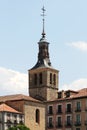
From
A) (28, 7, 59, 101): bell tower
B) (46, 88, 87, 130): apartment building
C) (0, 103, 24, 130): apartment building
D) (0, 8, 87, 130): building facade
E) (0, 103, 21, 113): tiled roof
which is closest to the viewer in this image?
(0, 103, 24, 130): apartment building

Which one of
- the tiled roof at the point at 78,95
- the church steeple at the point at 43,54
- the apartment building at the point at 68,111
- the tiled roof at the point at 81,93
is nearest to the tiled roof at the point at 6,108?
the apartment building at the point at 68,111

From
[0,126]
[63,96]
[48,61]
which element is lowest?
[0,126]

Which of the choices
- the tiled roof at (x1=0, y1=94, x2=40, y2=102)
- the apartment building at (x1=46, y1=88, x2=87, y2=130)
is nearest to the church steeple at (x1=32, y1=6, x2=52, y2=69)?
the apartment building at (x1=46, y1=88, x2=87, y2=130)

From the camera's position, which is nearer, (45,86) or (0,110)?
(0,110)

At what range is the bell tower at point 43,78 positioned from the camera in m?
111

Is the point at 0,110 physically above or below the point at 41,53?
below

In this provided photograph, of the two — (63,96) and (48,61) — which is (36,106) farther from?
(48,61)

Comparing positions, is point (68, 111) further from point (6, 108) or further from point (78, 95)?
point (6, 108)

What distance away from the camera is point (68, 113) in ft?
339

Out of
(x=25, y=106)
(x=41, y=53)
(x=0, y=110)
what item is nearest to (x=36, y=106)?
(x=25, y=106)

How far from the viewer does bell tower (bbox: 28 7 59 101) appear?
11106 centimetres

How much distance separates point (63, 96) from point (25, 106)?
39.6ft

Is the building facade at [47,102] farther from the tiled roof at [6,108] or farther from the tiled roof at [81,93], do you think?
the tiled roof at [6,108]

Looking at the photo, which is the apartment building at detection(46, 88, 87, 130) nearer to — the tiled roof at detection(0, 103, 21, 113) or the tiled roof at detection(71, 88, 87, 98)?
the tiled roof at detection(71, 88, 87, 98)
